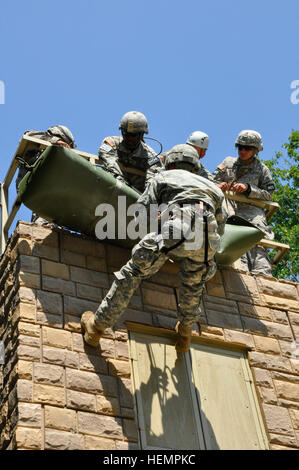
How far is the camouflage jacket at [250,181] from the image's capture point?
1192cm

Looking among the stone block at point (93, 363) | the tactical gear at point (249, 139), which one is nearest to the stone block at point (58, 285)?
the stone block at point (93, 363)

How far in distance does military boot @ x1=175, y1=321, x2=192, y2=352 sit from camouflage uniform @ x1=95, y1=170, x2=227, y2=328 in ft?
0.60

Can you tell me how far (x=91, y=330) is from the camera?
29.2ft

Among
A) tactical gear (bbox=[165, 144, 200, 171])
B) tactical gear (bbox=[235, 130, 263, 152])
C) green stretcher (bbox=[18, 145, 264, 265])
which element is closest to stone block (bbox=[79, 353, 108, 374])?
green stretcher (bbox=[18, 145, 264, 265])

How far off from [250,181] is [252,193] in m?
0.41

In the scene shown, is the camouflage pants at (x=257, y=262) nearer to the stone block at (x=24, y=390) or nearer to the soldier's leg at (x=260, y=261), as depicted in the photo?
the soldier's leg at (x=260, y=261)

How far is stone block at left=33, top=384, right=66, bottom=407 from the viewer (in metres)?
8.34

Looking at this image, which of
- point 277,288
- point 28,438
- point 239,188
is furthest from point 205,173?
point 28,438

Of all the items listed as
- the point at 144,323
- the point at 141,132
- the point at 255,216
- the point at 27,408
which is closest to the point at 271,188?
the point at 255,216

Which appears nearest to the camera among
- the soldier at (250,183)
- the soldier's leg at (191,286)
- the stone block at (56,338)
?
the soldier's leg at (191,286)

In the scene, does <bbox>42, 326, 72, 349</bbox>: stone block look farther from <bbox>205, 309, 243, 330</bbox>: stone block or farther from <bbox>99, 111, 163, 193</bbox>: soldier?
<bbox>99, 111, 163, 193</bbox>: soldier

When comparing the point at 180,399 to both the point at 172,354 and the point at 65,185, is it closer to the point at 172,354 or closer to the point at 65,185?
the point at 172,354

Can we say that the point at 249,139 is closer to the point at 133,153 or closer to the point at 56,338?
the point at 133,153

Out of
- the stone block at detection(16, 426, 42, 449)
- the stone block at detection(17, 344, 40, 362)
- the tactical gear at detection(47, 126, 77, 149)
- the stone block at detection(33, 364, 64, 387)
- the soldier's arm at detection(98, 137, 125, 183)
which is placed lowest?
the stone block at detection(16, 426, 42, 449)
